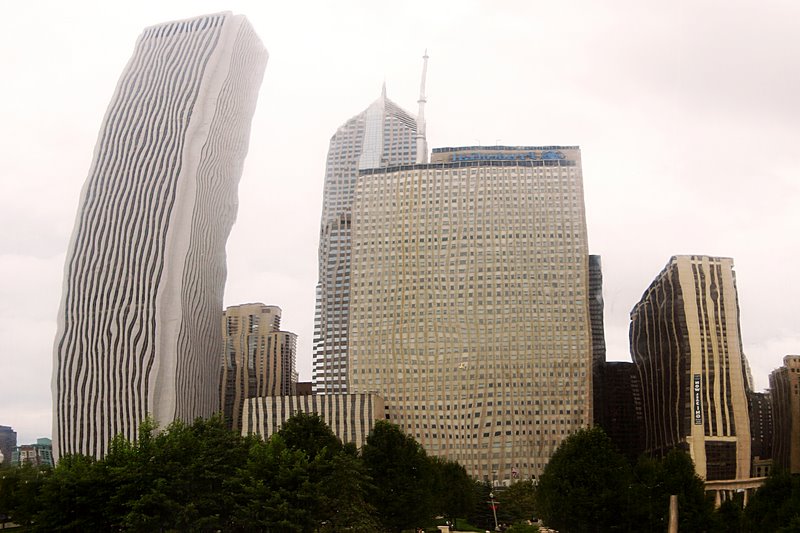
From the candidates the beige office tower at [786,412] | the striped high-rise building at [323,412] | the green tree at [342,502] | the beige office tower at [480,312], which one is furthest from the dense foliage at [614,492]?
the beige office tower at [480,312]

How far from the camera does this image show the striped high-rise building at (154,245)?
137m

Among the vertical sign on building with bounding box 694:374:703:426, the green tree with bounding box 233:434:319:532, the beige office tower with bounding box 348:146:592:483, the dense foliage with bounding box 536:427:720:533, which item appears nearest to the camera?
the green tree with bounding box 233:434:319:532

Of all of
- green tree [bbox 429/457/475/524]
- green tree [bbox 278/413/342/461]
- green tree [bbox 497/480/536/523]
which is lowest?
green tree [bbox 497/480/536/523]

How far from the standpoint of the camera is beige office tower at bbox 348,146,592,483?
557 ft

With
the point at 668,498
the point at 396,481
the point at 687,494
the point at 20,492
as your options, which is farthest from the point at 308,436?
the point at 687,494

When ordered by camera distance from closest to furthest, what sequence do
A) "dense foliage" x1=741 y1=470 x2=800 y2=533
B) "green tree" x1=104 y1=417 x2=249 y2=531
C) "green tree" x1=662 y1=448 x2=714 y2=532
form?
"green tree" x1=104 y1=417 x2=249 y2=531
"dense foliage" x1=741 y1=470 x2=800 y2=533
"green tree" x1=662 y1=448 x2=714 y2=532

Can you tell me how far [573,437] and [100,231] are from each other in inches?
3723

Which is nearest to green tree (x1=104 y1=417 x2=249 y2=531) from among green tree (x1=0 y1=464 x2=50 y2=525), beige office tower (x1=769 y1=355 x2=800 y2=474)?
green tree (x1=0 y1=464 x2=50 y2=525)

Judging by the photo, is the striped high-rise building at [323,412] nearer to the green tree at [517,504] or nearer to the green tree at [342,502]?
the green tree at [517,504]

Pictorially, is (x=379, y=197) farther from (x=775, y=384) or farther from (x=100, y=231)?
(x=775, y=384)

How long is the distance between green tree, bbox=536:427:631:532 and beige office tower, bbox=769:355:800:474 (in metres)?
83.9

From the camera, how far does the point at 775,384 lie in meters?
153

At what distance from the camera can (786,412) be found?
150125 mm

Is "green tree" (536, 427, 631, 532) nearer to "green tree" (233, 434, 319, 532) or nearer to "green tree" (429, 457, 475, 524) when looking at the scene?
"green tree" (233, 434, 319, 532)
